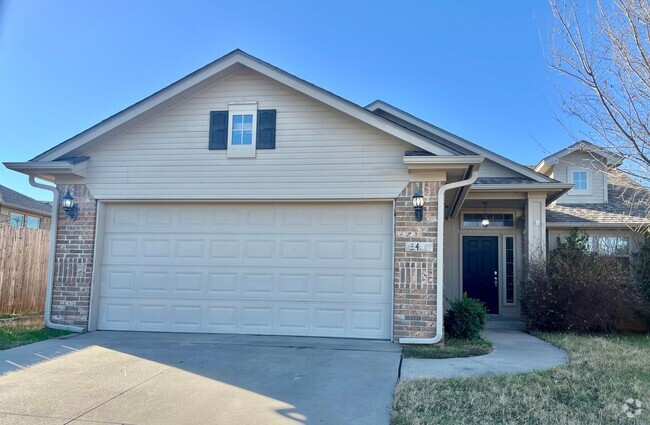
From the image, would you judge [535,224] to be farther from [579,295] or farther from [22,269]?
[22,269]

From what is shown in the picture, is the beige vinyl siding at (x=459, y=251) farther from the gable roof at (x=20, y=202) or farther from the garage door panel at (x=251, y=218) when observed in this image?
the gable roof at (x=20, y=202)

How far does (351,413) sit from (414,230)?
12.6 feet

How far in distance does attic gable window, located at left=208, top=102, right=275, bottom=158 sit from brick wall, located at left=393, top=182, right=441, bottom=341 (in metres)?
2.58

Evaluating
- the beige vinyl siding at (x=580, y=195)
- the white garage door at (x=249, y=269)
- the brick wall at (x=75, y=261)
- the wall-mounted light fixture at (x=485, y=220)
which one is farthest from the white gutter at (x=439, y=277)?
the beige vinyl siding at (x=580, y=195)

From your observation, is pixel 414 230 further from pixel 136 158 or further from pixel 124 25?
pixel 124 25

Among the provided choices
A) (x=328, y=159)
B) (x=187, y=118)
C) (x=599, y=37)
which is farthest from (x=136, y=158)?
(x=599, y=37)

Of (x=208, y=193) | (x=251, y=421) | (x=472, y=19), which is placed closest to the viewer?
(x=251, y=421)

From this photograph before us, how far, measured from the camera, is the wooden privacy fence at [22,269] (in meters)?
10.9

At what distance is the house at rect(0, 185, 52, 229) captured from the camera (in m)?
17.8

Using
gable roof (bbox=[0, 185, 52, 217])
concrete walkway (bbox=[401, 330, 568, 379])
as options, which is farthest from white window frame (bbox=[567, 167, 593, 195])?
gable roof (bbox=[0, 185, 52, 217])

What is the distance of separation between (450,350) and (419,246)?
165 centimetres

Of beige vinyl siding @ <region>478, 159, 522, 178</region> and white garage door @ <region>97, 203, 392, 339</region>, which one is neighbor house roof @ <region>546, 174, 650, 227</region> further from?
white garage door @ <region>97, 203, 392, 339</region>

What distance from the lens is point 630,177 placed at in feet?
19.5

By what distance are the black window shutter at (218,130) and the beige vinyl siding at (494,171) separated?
6.43 m
